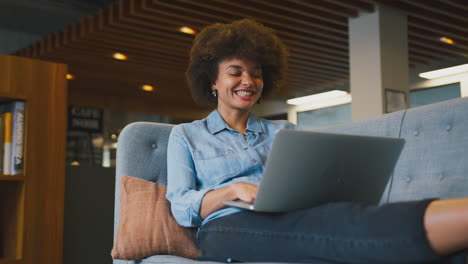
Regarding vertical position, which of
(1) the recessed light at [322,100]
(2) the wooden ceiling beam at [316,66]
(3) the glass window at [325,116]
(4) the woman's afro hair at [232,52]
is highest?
(2) the wooden ceiling beam at [316,66]

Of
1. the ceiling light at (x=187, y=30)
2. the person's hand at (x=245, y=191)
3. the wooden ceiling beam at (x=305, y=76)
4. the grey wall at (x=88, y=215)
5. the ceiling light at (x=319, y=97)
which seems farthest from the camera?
the ceiling light at (x=319, y=97)

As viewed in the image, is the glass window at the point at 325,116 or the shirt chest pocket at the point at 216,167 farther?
the glass window at the point at 325,116

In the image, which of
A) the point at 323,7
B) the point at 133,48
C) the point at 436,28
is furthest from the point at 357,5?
the point at 133,48

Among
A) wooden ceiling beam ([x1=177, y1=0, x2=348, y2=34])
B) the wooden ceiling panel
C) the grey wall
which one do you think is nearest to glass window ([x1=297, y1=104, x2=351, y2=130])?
the wooden ceiling panel

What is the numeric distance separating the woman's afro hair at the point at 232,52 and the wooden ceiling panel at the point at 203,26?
2.84m

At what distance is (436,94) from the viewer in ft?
25.3

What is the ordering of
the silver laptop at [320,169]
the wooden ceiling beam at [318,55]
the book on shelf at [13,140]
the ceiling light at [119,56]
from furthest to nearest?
the ceiling light at [119,56], the wooden ceiling beam at [318,55], the book on shelf at [13,140], the silver laptop at [320,169]

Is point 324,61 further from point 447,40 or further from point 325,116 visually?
point 325,116

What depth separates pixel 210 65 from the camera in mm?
1970

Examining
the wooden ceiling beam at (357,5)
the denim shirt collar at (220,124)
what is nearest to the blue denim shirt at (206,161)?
the denim shirt collar at (220,124)

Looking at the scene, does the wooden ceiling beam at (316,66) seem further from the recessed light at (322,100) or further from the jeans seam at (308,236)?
the jeans seam at (308,236)

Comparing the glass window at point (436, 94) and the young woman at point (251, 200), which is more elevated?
the glass window at point (436, 94)

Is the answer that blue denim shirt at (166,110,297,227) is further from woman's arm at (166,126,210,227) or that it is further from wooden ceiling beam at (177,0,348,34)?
wooden ceiling beam at (177,0,348,34)

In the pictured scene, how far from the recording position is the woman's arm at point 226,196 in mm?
1385
